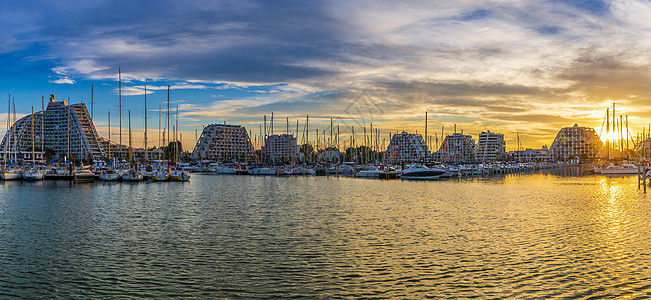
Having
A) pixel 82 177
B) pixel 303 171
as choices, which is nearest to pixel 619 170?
pixel 303 171

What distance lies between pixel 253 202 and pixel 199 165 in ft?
494

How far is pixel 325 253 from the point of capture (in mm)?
22609

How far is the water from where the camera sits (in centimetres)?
1708

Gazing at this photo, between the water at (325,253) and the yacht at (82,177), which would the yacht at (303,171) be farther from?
the water at (325,253)

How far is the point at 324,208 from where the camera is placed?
41812mm

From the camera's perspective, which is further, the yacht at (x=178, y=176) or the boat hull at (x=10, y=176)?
the boat hull at (x=10, y=176)

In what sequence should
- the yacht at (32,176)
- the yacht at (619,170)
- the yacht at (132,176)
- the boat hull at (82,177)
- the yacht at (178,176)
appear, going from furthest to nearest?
the yacht at (619,170) < the yacht at (32,176) < the boat hull at (82,177) < the yacht at (178,176) < the yacht at (132,176)

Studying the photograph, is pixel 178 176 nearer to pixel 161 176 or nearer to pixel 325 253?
pixel 161 176

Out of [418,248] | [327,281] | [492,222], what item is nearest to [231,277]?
[327,281]

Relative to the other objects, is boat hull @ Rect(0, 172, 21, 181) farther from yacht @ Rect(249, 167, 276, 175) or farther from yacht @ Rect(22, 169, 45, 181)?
yacht @ Rect(249, 167, 276, 175)

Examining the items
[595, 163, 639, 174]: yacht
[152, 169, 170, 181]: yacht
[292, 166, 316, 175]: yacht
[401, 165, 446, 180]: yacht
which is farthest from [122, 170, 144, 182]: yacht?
[595, 163, 639, 174]: yacht

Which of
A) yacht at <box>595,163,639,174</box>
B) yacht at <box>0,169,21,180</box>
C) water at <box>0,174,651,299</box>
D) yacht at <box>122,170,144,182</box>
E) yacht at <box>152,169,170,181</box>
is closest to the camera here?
water at <box>0,174,651,299</box>

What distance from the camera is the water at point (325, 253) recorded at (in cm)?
1708

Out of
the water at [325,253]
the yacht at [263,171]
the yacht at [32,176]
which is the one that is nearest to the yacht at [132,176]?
the yacht at [32,176]
